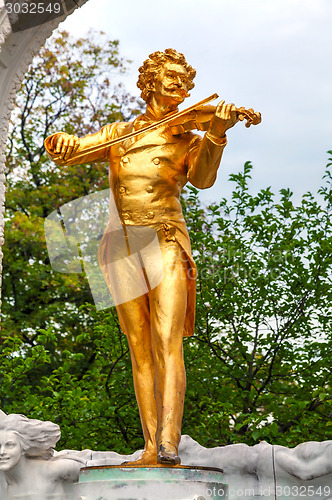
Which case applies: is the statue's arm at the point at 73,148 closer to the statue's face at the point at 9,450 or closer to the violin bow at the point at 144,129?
the violin bow at the point at 144,129

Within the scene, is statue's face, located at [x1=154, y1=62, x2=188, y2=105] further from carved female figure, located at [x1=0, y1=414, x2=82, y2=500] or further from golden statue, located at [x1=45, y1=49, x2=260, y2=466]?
carved female figure, located at [x1=0, y1=414, x2=82, y2=500]

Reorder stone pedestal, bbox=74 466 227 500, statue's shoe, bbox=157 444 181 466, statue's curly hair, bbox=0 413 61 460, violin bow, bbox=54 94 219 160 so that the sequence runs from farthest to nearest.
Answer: violin bow, bbox=54 94 219 160
statue's curly hair, bbox=0 413 61 460
statue's shoe, bbox=157 444 181 466
stone pedestal, bbox=74 466 227 500

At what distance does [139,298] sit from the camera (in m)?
4.13

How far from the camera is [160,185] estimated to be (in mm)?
4156

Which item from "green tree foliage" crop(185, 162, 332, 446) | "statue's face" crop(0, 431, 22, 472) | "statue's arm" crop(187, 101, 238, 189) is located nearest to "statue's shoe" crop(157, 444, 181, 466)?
"statue's face" crop(0, 431, 22, 472)

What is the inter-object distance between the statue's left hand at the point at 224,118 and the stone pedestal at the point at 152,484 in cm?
158

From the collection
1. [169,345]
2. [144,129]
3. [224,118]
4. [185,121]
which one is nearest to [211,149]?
[224,118]

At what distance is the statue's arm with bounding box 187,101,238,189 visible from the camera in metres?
3.84

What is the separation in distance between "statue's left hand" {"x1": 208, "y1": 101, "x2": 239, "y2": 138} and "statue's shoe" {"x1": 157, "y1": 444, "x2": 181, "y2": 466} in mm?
1498

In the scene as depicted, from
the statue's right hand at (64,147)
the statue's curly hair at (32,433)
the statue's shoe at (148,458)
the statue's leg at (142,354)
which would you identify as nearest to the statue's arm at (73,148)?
the statue's right hand at (64,147)

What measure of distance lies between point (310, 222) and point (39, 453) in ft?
14.2

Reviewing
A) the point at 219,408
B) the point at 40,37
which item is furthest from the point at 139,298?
the point at 219,408

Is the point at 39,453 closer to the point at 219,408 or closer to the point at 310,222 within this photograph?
the point at 219,408

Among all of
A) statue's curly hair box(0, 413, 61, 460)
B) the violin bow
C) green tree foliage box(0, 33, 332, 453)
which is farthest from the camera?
green tree foliage box(0, 33, 332, 453)
